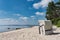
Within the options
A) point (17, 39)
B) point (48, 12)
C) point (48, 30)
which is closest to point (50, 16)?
point (48, 12)

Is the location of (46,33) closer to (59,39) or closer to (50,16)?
(59,39)

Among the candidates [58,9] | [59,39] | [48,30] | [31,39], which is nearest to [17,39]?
[31,39]

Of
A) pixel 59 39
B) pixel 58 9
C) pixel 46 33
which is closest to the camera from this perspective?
pixel 59 39

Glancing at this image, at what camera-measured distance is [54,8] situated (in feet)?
161

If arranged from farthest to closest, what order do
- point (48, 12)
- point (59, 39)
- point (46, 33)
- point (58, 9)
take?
point (48, 12) → point (58, 9) → point (46, 33) → point (59, 39)

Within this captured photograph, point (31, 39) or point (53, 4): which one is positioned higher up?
point (53, 4)

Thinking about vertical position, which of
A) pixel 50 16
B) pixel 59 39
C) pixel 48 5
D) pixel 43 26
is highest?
pixel 48 5

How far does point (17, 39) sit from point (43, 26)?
3643 mm

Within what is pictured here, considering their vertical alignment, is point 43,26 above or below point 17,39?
above

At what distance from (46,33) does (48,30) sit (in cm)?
62

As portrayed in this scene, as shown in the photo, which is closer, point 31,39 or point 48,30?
point 31,39

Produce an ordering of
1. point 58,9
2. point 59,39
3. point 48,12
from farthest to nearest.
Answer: point 48,12, point 58,9, point 59,39

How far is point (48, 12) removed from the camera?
51.4 metres

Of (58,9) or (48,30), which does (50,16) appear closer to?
(58,9)
